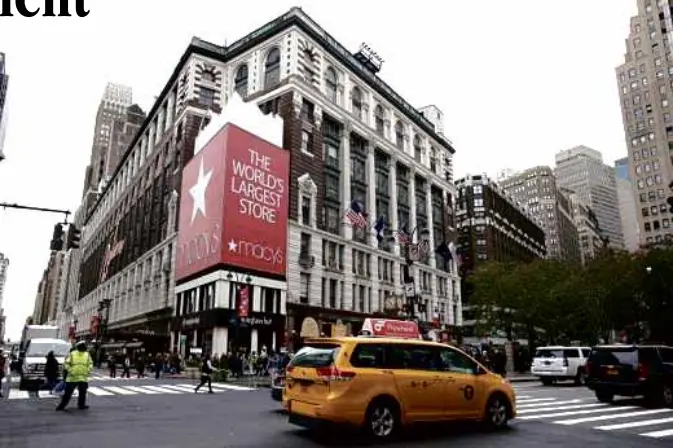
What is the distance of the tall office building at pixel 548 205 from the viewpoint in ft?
507

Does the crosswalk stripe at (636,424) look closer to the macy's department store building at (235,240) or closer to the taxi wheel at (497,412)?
the taxi wheel at (497,412)

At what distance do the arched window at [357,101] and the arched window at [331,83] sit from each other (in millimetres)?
3131

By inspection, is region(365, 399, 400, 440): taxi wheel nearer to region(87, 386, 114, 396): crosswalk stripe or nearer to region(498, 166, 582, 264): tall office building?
region(87, 386, 114, 396): crosswalk stripe

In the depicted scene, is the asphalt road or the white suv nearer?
the asphalt road

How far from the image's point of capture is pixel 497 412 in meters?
11.2

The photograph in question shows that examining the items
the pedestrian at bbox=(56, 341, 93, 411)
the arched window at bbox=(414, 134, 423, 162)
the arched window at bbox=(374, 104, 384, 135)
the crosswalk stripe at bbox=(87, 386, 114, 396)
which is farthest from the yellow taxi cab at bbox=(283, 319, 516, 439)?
the arched window at bbox=(414, 134, 423, 162)

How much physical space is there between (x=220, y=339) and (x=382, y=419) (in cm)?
3299

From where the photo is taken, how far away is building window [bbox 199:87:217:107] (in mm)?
55838

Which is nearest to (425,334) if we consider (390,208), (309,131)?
(309,131)

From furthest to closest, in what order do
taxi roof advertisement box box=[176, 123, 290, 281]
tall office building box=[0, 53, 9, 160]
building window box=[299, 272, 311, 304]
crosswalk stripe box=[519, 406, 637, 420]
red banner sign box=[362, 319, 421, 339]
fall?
tall office building box=[0, 53, 9, 160]
building window box=[299, 272, 311, 304]
taxi roof advertisement box box=[176, 123, 290, 281]
red banner sign box=[362, 319, 421, 339]
crosswalk stripe box=[519, 406, 637, 420]

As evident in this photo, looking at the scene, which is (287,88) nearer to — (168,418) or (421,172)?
(421,172)

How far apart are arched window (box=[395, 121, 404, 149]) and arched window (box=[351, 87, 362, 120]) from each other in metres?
8.20

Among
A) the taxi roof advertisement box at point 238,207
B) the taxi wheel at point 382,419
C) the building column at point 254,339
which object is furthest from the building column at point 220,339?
the taxi wheel at point 382,419

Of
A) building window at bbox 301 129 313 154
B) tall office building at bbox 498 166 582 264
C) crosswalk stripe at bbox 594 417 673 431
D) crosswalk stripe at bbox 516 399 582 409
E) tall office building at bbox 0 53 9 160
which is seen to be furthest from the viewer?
tall office building at bbox 498 166 582 264
